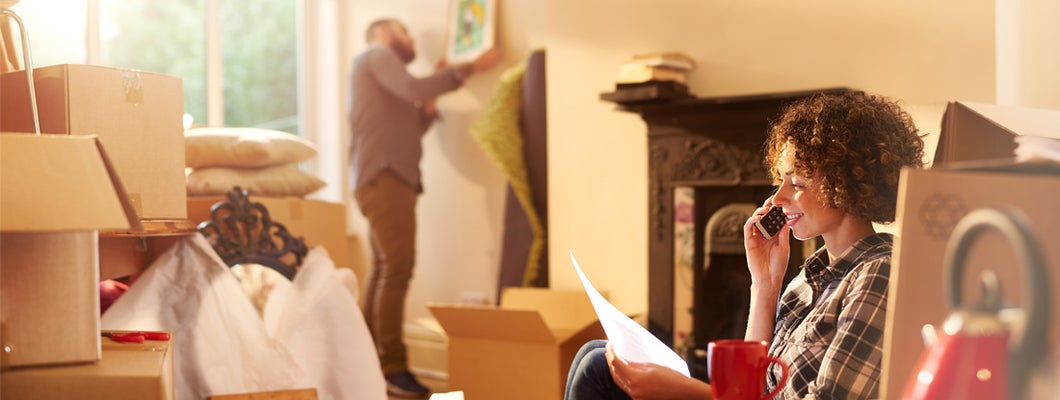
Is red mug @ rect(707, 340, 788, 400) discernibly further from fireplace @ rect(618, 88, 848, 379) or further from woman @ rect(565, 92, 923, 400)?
fireplace @ rect(618, 88, 848, 379)

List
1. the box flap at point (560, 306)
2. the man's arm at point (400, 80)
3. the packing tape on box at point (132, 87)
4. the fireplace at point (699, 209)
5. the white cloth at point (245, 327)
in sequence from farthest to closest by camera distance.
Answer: the man's arm at point (400, 80), the box flap at point (560, 306), the fireplace at point (699, 209), the white cloth at point (245, 327), the packing tape on box at point (132, 87)

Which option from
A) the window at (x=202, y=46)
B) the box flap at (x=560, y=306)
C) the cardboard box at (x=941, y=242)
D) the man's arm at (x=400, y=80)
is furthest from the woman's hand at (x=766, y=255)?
the window at (x=202, y=46)

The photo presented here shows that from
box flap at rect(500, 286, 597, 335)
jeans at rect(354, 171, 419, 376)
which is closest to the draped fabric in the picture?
box flap at rect(500, 286, 597, 335)

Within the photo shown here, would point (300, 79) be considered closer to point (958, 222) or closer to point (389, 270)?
point (389, 270)

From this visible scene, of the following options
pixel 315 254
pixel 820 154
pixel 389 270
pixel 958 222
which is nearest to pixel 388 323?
pixel 389 270

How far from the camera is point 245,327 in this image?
7.50 ft

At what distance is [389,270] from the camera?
421 cm

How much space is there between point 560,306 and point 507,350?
487mm

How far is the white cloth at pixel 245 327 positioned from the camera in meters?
2.17

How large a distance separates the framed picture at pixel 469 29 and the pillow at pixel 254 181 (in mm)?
1161

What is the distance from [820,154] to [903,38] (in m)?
1.51

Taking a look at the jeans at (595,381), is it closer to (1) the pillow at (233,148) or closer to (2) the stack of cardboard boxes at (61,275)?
(2) the stack of cardboard boxes at (61,275)

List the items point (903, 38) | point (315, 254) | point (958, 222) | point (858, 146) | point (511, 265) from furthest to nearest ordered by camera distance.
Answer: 1. point (511, 265)
2. point (903, 38)
3. point (315, 254)
4. point (858, 146)
5. point (958, 222)

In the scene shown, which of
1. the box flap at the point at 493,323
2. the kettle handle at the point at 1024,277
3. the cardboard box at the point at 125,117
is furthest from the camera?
the box flap at the point at 493,323
